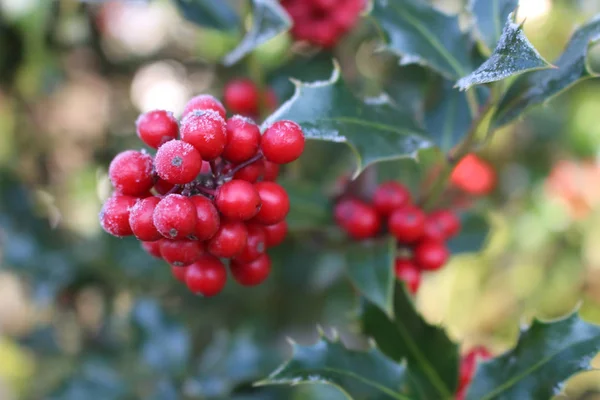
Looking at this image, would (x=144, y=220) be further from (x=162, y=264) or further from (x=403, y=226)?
(x=162, y=264)

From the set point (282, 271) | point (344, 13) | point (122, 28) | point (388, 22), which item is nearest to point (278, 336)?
point (282, 271)

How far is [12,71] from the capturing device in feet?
6.11

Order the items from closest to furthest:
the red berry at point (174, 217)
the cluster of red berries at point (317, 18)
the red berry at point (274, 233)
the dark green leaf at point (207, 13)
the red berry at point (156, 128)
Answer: the red berry at point (174, 217) < the red berry at point (156, 128) < the red berry at point (274, 233) < the dark green leaf at point (207, 13) < the cluster of red berries at point (317, 18)

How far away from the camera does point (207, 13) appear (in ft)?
4.01

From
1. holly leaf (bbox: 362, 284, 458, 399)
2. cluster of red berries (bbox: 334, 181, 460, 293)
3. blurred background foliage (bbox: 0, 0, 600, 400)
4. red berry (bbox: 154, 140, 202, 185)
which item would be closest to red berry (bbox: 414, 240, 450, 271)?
cluster of red berries (bbox: 334, 181, 460, 293)

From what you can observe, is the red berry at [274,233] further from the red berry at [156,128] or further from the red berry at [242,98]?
the red berry at [242,98]

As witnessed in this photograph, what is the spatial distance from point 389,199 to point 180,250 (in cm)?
48

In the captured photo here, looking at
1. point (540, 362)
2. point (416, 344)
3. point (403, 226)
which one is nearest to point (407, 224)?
point (403, 226)

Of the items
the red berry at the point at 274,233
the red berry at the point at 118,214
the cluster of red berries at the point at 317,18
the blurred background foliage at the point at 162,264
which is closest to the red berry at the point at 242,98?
the blurred background foliage at the point at 162,264

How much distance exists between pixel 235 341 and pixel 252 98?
0.59m

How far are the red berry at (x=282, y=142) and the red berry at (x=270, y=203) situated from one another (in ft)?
0.15

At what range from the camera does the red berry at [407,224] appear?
102 centimetres

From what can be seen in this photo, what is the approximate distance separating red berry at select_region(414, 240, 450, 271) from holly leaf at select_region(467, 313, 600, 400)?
21cm

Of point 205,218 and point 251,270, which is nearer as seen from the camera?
point 205,218
